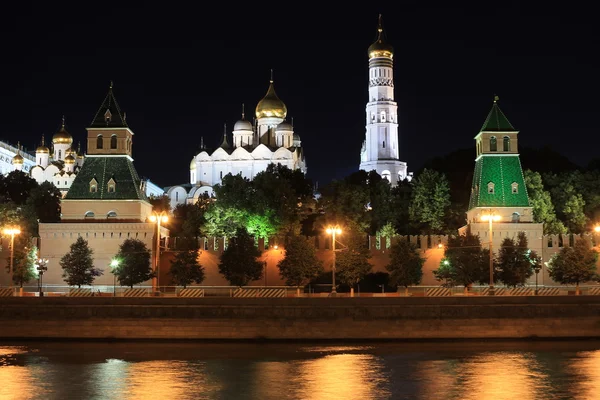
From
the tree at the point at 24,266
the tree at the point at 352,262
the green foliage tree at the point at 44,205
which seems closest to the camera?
the tree at the point at 24,266

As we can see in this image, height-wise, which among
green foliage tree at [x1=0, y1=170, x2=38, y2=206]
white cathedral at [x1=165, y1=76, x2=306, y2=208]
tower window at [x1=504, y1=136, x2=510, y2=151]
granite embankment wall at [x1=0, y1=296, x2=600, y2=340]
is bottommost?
granite embankment wall at [x1=0, y1=296, x2=600, y2=340]

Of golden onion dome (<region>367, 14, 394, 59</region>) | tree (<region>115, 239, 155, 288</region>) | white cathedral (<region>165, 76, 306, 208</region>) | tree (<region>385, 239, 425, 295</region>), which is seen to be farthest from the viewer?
golden onion dome (<region>367, 14, 394, 59</region>)

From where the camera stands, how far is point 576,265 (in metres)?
56.3

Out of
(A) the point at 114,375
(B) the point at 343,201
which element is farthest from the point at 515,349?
(B) the point at 343,201

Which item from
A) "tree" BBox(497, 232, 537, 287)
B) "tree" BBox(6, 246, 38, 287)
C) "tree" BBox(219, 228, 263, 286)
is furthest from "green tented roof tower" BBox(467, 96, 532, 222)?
"tree" BBox(6, 246, 38, 287)

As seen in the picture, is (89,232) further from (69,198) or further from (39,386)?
(39,386)

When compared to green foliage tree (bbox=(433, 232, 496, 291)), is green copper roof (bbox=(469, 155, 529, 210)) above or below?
above

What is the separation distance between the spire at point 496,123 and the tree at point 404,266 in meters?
9.89

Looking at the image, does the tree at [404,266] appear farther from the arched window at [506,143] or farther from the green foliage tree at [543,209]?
the green foliage tree at [543,209]

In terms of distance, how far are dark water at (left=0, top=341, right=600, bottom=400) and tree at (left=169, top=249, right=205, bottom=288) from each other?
12.9 meters

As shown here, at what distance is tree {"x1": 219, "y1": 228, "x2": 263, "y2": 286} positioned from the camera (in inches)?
2263

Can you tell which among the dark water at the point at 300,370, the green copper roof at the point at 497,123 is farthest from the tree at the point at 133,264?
the green copper roof at the point at 497,123

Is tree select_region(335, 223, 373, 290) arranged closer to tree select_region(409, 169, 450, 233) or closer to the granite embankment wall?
the granite embankment wall

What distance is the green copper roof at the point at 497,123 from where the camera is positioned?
62.2 metres
